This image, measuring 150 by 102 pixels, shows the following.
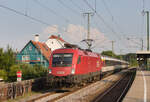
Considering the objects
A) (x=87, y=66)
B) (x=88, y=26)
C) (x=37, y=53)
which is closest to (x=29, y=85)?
(x=87, y=66)

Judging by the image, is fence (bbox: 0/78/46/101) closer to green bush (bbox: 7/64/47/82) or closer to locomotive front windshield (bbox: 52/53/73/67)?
green bush (bbox: 7/64/47/82)

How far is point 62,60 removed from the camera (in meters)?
15.2

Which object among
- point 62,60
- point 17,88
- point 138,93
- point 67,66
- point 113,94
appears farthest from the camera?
point 62,60

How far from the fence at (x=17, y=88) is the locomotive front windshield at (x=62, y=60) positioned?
7.54ft

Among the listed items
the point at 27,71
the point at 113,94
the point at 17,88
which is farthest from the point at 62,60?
the point at 27,71

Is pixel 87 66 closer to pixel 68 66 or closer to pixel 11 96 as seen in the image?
pixel 68 66

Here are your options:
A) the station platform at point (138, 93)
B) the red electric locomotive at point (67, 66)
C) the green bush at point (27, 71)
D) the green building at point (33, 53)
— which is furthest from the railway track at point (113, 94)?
the green building at point (33, 53)

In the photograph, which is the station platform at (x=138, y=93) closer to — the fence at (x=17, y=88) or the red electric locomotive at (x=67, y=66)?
the red electric locomotive at (x=67, y=66)

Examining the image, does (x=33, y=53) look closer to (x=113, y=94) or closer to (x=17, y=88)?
(x=17, y=88)

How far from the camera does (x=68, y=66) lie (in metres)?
14.8

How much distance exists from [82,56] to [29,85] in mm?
4478

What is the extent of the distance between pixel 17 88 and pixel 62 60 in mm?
3564

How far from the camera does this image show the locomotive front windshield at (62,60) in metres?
15.0

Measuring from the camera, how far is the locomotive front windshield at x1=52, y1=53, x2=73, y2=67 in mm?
14982
